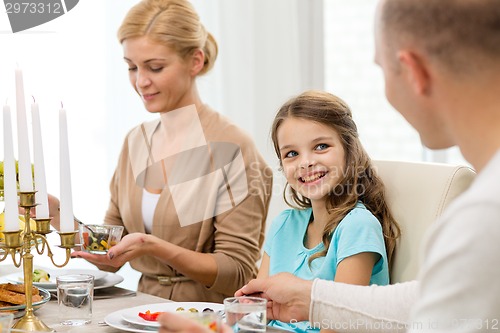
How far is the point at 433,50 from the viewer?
973 mm

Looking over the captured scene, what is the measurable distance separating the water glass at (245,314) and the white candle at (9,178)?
0.48 metres

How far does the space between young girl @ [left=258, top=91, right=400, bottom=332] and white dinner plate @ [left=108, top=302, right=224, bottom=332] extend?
205 mm

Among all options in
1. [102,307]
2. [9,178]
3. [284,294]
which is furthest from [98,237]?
[284,294]

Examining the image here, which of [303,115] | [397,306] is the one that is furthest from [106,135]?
[397,306]

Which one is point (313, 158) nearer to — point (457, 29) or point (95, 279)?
point (95, 279)

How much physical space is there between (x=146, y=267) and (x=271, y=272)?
0.63 m

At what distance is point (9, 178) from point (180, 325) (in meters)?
0.62

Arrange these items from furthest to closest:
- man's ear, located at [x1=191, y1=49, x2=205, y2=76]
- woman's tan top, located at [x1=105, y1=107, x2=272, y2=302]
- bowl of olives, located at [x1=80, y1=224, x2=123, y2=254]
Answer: man's ear, located at [x1=191, y1=49, x2=205, y2=76]
woman's tan top, located at [x1=105, y1=107, x2=272, y2=302]
bowl of olives, located at [x1=80, y1=224, x2=123, y2=254]

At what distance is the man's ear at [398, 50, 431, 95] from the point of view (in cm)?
100

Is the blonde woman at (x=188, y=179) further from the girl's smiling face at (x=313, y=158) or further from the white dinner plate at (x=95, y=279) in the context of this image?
the girl's smiling face at (x=313, y=158)

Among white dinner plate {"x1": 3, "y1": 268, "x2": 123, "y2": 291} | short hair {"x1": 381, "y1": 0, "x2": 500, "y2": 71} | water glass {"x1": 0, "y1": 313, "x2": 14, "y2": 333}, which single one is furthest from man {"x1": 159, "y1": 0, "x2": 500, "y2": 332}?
white dinner plate {"x1": 3, "y1": 268, "x2": 123, "y2": 291}

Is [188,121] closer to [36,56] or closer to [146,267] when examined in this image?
[146,267]

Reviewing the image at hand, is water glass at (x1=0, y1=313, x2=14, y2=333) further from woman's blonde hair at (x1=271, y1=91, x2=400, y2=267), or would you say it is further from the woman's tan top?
the woman's tan top

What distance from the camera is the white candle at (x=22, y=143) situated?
153 cm
